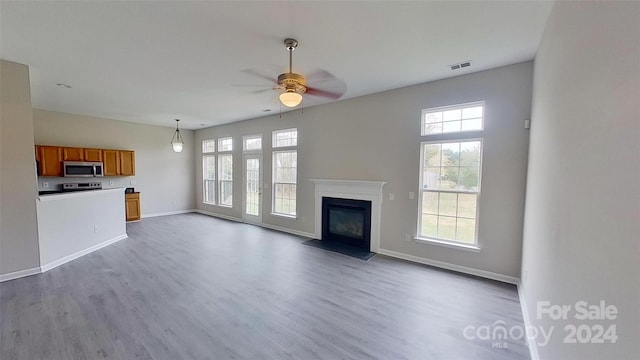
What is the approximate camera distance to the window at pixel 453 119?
364 cm

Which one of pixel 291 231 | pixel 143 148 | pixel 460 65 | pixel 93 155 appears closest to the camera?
pixel 460 65

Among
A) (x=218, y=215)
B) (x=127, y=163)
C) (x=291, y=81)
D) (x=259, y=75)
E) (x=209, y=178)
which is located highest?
(x=259, y=75)

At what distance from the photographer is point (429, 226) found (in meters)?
4.11

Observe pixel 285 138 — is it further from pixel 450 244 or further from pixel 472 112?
pixel 450 244

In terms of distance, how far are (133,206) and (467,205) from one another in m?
8.46

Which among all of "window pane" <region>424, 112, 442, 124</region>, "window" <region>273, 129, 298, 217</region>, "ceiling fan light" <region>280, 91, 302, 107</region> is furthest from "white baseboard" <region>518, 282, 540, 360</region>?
"window" <region>273, 129, 298, 217</region>

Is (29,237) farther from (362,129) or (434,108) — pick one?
(434,108)

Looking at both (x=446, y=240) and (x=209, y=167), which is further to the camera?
(x=209, y=167)

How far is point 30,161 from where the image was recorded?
137 inches

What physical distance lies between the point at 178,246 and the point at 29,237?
2.00m

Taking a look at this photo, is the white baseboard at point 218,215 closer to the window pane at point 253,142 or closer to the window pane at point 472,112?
the window pane at point 253,142

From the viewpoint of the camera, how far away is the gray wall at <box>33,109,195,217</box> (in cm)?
622

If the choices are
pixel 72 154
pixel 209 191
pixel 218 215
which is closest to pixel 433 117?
pixel 218 215

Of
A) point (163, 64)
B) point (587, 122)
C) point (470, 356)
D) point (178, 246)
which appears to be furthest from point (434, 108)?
point (178, 246)
